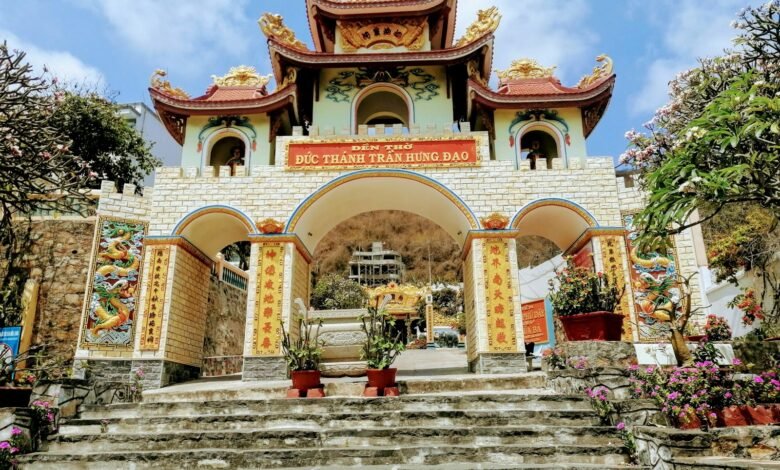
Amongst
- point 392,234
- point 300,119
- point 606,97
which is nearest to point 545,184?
point 606,97

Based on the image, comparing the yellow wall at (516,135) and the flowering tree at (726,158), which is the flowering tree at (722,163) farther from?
the yellow wall at (516,135)

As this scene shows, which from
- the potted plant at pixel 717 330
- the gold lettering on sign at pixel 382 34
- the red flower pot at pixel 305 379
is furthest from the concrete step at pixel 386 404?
the gold lettering on sign at pixel 382 34

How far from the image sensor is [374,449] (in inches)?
216

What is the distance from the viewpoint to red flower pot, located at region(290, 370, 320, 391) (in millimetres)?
7418

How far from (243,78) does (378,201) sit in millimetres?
4767

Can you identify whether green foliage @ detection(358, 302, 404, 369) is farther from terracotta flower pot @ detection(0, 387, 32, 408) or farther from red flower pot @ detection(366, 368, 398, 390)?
terracotta flower pot @ detection(0, 387, 32, 408)

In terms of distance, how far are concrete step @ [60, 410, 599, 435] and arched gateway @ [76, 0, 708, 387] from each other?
343 cm

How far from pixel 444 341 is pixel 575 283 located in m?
20.7

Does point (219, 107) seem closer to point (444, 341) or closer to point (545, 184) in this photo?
point (545, 184)

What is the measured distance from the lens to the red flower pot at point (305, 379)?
292 inches

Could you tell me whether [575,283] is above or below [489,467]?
above

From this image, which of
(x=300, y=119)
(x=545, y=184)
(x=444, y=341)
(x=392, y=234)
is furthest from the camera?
(x=392, y=234)

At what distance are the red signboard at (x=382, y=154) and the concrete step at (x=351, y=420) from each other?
20.6 ft

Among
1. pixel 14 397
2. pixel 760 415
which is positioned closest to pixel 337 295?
pixel 14 397
